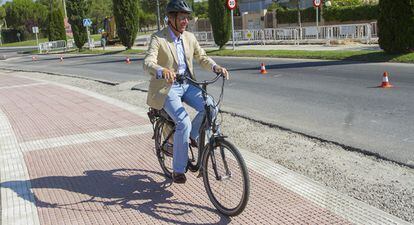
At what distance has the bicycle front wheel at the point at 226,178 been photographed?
3.94 metres

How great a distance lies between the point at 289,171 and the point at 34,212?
2.68m

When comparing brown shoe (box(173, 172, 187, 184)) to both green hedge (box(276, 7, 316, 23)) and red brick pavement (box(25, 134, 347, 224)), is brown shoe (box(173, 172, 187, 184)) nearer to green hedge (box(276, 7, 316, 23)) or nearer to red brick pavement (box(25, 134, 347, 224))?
red brick pavement (box(25, 134, 347, 224))

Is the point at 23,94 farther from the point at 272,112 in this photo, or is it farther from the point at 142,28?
the point at 142,28

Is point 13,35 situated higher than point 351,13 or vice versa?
point 13,35

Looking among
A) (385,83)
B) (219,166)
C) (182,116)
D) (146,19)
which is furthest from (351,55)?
(146,19)

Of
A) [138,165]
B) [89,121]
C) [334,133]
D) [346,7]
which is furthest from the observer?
[346,7]

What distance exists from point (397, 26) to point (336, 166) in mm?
13543

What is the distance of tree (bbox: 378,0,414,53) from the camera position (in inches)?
666

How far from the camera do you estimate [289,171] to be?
17.3 ft

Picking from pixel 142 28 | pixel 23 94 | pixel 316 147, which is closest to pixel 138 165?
pixel 316 147

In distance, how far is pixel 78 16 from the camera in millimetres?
44906

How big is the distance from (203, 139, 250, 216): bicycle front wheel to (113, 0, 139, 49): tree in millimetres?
35759

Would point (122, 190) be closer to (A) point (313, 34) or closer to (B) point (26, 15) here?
(A) point (313, 34)

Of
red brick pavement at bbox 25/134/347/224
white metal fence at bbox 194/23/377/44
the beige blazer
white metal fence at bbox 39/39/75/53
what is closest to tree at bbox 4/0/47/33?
white metal fence at bbox 39/39/75/53
